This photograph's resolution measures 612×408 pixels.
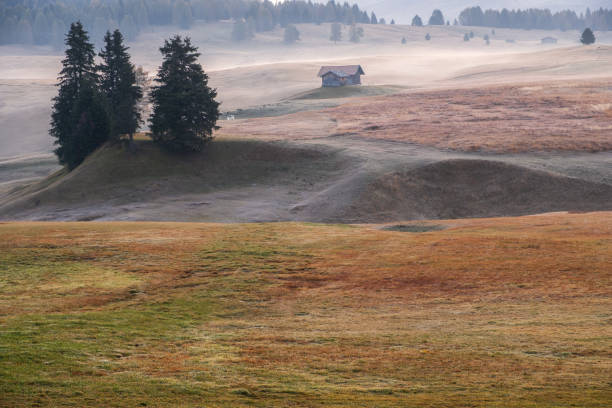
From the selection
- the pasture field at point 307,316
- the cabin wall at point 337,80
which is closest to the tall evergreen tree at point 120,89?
the pasture field at point 307,316

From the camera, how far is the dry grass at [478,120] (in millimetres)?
67188

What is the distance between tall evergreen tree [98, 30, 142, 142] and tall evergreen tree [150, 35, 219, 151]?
8.62 feet

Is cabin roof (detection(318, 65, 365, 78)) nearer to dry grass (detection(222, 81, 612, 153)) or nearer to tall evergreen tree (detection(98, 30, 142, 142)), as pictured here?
dry grass (detection(222, 81, 612, 153))

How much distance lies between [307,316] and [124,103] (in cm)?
5114

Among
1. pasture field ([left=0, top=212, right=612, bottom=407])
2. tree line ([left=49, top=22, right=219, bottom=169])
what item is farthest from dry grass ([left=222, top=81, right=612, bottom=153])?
pasture field ([left=0, top=212, right=612, bottom=407])

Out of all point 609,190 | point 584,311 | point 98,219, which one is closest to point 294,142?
point 98,219

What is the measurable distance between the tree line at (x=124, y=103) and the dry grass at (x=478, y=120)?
1105 centimetres

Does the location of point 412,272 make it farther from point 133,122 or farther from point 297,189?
point 133,122

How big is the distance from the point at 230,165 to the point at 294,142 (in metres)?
8.84

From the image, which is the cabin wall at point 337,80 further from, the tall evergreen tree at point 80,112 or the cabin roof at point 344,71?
the tall evergreen tree at point 80,112

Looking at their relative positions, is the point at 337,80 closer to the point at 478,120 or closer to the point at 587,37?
the point at 478,120

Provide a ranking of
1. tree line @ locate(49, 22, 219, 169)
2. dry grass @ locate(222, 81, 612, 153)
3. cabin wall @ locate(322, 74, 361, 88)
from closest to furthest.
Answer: tree line @ locate(49, 22, 219, 169) < dry grass @ locate(222, 81, 612, 153) < cabin wall @ locate(322, 74, 361, 88)

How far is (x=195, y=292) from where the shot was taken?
24.0 meters

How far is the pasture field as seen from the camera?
12.9 metres
